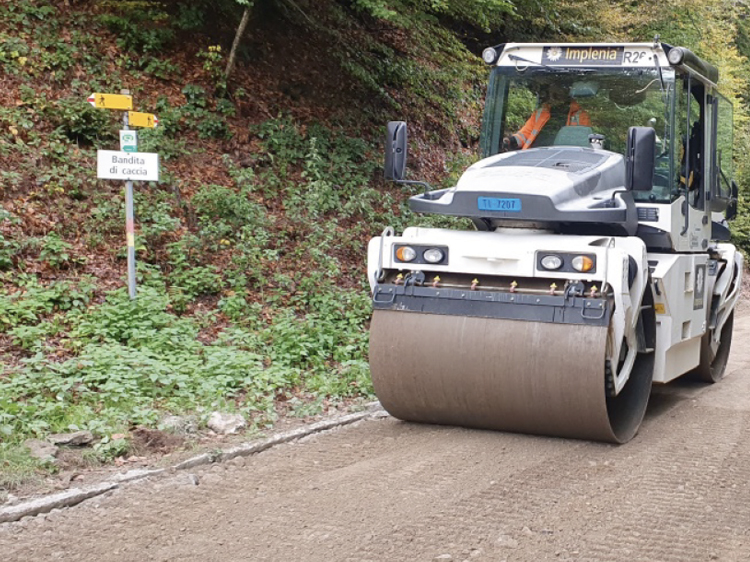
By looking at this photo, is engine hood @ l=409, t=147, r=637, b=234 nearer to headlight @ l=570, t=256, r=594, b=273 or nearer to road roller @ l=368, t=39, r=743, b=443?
road roller @ l=368, t=39, r=743, b=443

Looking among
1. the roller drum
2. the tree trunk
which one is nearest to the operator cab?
the roller drum

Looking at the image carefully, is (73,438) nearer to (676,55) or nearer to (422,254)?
(422,254)

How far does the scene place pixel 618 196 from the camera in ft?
23.3

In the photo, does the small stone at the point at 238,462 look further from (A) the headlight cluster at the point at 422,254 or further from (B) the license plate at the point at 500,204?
(B) the license plate at the point at 500,204

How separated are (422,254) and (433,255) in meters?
0.10

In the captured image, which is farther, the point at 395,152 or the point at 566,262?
the point at 395,152

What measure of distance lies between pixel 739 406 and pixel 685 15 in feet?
42.5

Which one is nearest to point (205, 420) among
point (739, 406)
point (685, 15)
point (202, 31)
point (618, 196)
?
point (618, 196)

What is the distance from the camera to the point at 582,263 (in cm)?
643

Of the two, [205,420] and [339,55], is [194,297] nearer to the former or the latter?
[205,420]

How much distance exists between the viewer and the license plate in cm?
678

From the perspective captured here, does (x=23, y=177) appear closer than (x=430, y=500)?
No

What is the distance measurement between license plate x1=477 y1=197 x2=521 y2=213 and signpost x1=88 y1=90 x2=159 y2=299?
3.78m

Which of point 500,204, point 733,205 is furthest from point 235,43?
point 500,204
